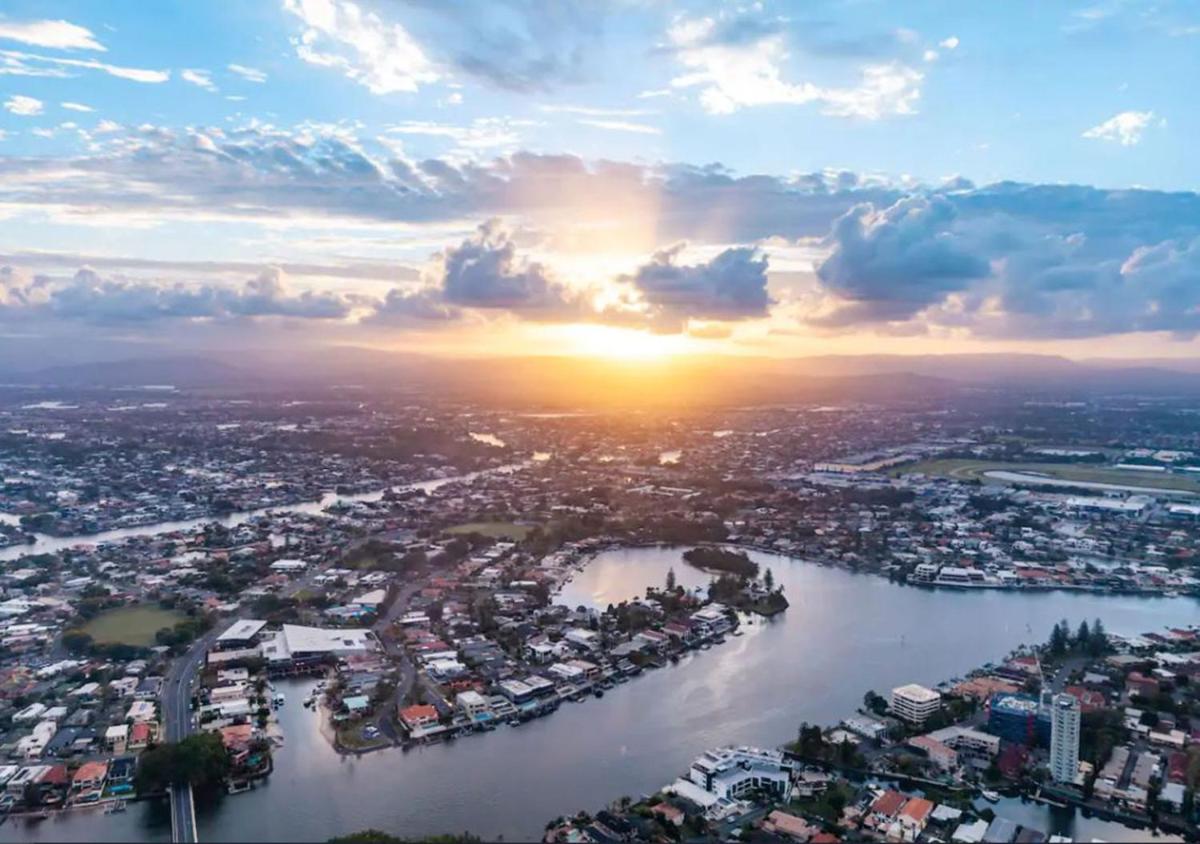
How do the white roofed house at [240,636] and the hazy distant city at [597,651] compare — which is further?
the white roofed house at [240,636]

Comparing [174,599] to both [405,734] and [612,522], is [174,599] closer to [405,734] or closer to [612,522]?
[405,734]

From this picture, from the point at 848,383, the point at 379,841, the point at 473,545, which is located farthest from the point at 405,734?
the point at 848,383

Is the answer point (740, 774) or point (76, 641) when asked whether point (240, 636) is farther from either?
point (740, 774)

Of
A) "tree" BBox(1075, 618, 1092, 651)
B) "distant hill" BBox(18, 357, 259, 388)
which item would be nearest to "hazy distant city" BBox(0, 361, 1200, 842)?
"tree" BBox(1075, 618, 1092, 651)

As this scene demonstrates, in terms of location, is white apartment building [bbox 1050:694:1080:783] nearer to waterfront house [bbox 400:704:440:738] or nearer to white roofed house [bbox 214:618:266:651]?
waterfront house [bbox 400:704:440:738]

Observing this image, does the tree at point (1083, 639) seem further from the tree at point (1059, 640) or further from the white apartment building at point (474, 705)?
the white apartment building at point (474, 705)

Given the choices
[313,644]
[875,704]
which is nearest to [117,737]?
[313,644]

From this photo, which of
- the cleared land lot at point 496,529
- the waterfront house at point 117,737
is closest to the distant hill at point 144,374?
the cleared land lot at point 496,529
